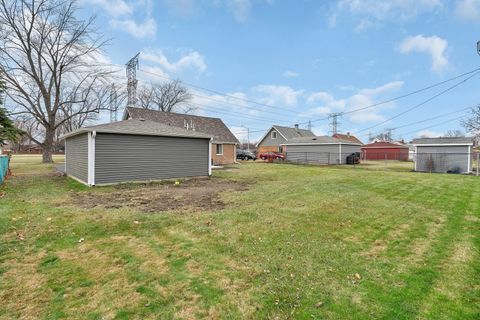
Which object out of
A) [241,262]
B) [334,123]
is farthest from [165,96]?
[241,262]

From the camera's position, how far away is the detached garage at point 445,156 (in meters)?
20.1

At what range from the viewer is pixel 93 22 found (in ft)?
82.3

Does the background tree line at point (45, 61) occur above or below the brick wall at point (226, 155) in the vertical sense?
above

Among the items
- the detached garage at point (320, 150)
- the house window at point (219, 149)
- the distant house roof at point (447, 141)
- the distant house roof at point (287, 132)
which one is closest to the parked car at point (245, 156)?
the detached garage at point (320, 150)

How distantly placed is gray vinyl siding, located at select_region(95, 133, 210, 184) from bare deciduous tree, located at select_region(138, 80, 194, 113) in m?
35.7

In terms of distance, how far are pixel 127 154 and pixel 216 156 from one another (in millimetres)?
15395

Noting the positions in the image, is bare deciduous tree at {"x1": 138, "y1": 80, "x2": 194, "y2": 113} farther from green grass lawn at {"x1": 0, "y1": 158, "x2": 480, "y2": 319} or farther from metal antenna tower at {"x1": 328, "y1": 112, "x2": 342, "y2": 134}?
green grass lawn at {"x1": 0, "y1": 158, "x2": 480, "y2": 319}

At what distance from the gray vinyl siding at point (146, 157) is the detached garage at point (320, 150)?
59.9 feet

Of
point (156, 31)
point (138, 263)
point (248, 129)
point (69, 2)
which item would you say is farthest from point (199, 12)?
point (248, 129)

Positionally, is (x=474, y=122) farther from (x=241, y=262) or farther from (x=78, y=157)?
(x=78, y=157)

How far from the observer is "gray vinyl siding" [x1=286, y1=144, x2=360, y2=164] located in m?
28.9

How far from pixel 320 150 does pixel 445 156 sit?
38.6ft

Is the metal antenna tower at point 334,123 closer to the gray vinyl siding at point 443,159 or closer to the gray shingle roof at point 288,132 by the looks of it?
the gray shingle roof at point 288,132

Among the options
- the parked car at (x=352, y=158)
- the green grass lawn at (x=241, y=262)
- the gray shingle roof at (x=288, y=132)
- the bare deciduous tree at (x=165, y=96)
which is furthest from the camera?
the bare deciduous tree at (x=165, y=96)
